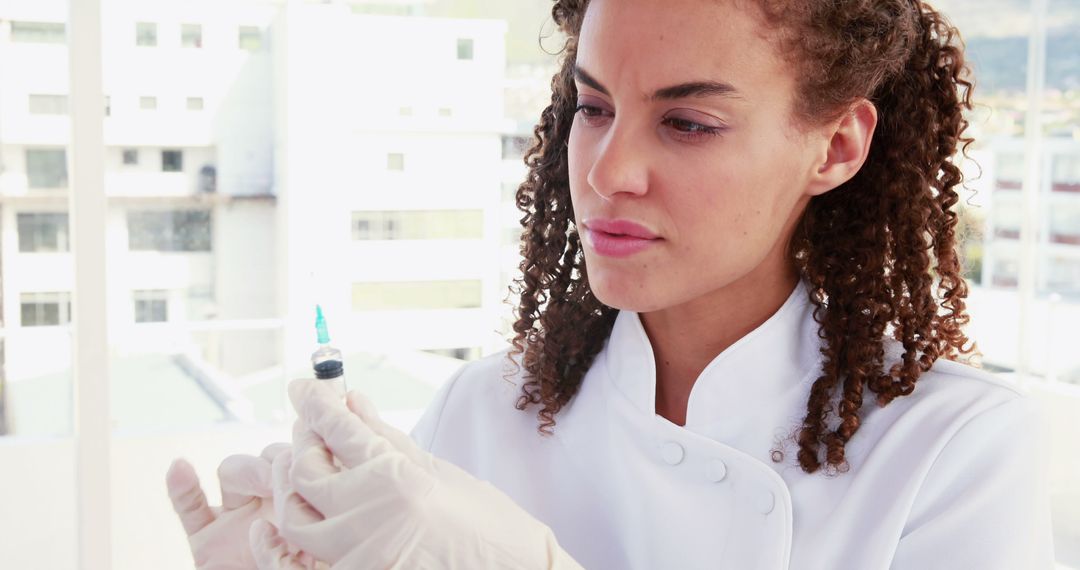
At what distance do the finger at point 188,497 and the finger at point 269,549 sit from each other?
0.12m

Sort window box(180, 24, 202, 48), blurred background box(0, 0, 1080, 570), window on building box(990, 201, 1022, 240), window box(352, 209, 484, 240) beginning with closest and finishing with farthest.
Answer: blurred background box(0, 0, 1080, 570)
window on building box(990, 201, 1022, 240)
window box(180, 24, 202, 48)
window box(352, 209, 484, 240)

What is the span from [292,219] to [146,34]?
1.18m

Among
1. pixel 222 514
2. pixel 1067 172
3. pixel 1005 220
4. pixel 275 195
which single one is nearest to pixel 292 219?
pixel 275 195

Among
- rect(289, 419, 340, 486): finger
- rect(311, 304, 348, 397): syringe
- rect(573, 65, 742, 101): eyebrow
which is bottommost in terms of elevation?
rect(289, 419, 340, 486): finger

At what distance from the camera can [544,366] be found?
1.18 metres

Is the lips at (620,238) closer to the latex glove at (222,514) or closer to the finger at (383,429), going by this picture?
the finger at (383,429)

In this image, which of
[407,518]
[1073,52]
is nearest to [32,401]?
[407,518]

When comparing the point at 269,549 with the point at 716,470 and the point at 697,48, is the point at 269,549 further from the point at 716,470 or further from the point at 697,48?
the point at 697,48

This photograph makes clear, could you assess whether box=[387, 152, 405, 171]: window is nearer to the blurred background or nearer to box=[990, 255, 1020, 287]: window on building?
the blurred background

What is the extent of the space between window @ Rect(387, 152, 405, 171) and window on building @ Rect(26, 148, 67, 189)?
175cm

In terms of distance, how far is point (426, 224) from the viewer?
5.69 metres

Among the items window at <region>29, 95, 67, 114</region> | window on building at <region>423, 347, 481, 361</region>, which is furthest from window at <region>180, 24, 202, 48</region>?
window on building at <region>423, 347, 481, 361</region>

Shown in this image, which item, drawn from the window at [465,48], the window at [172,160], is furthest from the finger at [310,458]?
the window at [465,48]

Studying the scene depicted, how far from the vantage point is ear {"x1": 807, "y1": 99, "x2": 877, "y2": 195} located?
103 centimetres
